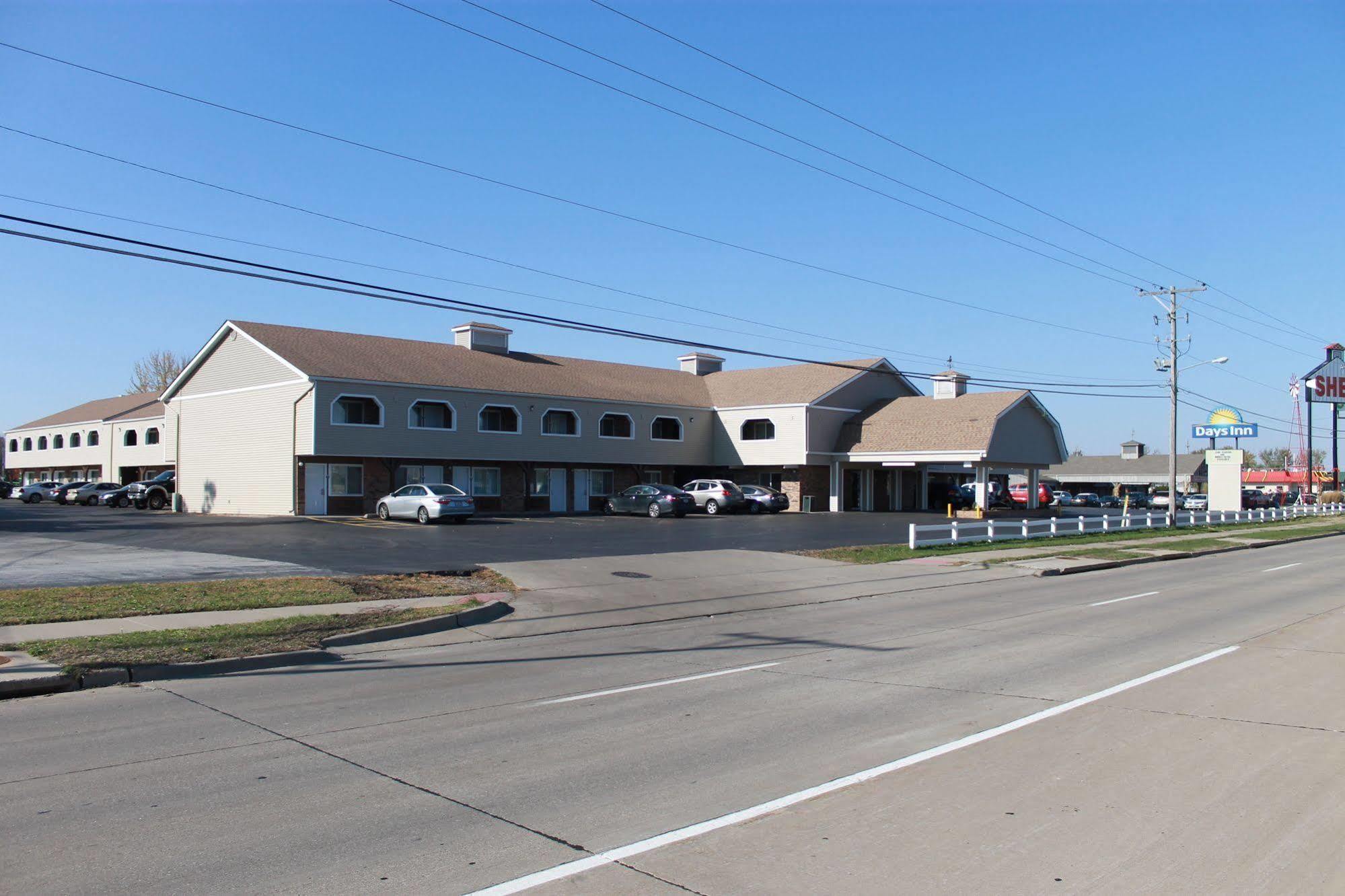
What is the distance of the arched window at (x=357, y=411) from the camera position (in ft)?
130

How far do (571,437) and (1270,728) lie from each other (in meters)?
40.8

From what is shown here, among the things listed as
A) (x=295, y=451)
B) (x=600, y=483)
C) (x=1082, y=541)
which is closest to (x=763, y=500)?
(x=600, y=483)

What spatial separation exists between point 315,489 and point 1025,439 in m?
34.6

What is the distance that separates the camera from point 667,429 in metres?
52.8

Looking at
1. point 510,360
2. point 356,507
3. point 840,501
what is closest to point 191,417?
point 356,507

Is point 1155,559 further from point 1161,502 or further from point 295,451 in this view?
point 1161,502

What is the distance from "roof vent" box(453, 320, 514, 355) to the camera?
50812 millimetres

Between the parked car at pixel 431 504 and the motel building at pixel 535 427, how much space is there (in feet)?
13.6

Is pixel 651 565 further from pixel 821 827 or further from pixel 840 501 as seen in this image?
pixel 840 501

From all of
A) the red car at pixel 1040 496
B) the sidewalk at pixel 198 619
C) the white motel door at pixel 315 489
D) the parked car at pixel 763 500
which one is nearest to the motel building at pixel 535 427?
the white motel door at pixel 315 489

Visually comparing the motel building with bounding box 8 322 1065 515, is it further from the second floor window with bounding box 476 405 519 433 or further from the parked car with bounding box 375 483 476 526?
the parked car with bounding box 375 483 476 526

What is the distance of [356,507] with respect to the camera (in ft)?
135

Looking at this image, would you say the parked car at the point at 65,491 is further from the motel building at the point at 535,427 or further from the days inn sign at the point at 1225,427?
the days inn sign at the point at 1225,427

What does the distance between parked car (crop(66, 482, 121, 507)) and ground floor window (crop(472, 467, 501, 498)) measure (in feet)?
71.8
